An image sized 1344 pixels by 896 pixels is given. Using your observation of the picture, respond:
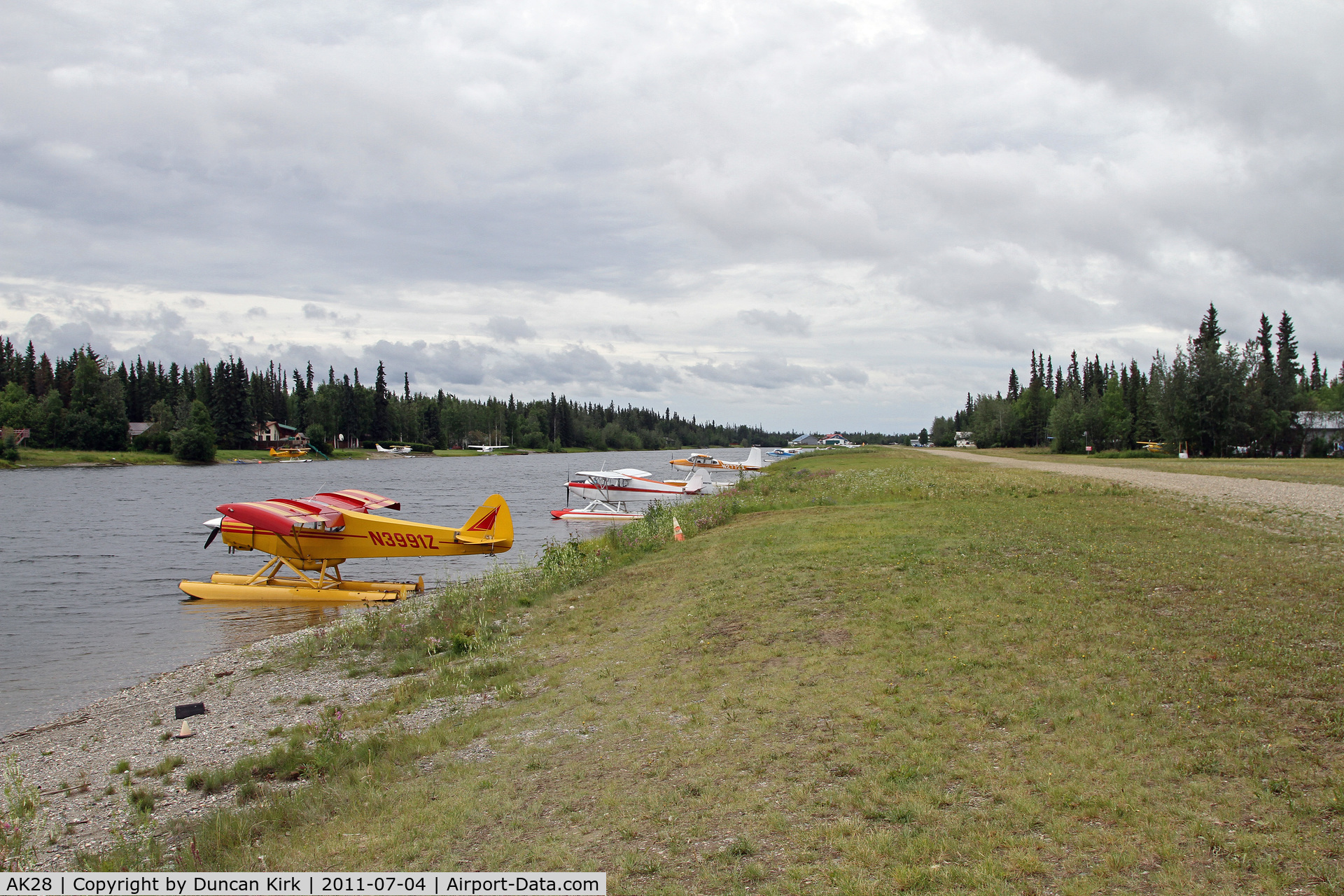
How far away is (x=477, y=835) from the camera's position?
5410 mm

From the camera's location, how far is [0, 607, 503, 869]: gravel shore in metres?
6.98

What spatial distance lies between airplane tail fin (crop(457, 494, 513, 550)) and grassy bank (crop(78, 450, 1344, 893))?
1067cm

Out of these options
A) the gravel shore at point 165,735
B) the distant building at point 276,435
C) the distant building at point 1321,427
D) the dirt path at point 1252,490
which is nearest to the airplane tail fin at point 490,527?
the gravel shore at point 165,735

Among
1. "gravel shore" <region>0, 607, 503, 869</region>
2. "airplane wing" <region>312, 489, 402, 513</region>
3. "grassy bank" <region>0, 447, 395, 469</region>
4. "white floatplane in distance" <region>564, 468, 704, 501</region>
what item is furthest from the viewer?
"grassy bank" <region>0, 447, 395, 469</region>

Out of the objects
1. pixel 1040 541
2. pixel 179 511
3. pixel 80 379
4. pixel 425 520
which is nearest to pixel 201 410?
pixel 80 379

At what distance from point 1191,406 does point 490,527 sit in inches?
2299

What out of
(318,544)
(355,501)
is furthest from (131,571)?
(355,501)

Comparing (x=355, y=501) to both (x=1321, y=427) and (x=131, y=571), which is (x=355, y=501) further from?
(x=1321, y=427)

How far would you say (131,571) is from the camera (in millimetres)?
25516

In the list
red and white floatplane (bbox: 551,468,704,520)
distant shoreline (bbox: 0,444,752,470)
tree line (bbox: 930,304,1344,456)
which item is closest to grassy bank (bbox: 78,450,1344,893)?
red and white floatplane (bbox: 551,468,704,520)

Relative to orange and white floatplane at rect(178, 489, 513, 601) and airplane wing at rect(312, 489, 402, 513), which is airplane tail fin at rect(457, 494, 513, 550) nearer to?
orange and white floatplane at rect(178, 489, 513, 601)

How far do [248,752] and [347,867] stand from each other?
4.42 metres

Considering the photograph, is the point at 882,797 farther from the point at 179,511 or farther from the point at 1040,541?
the point at 179,511

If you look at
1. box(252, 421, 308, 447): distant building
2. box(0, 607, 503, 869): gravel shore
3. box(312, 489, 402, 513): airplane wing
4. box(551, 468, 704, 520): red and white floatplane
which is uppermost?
box(252, 421, 308, 447): distant building
